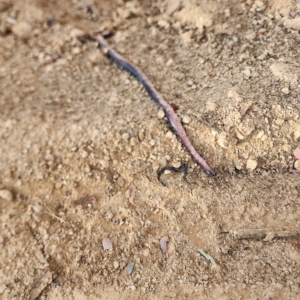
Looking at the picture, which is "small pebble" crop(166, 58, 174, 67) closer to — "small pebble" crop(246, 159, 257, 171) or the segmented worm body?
the segmented worm body

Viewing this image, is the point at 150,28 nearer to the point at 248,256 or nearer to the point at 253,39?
the point at 253,39

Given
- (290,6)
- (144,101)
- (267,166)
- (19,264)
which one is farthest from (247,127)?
(19,264)

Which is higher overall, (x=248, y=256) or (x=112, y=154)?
(x=112, y=154)

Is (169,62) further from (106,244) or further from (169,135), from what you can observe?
(106,244)

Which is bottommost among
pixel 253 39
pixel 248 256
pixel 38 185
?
pixel 248 256

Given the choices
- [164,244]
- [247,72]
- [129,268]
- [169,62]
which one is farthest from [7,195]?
[247,72]

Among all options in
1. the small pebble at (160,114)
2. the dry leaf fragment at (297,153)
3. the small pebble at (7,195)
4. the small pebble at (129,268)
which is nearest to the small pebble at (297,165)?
the dry leaf fragment at (297,153)

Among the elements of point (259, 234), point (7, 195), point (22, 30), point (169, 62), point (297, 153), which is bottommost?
point (259, 234)
